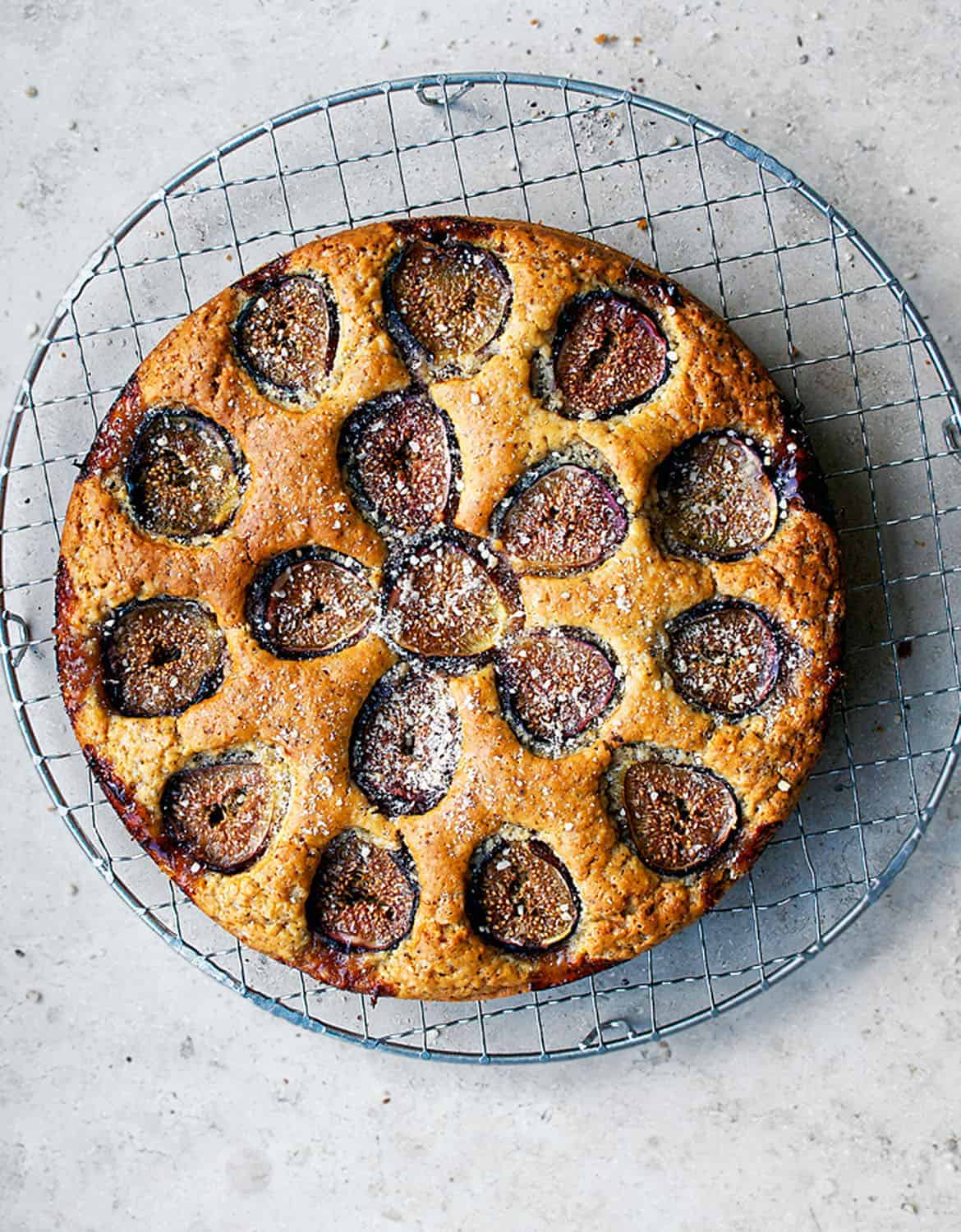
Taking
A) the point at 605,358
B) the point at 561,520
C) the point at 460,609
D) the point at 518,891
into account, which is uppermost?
the point at 605,358

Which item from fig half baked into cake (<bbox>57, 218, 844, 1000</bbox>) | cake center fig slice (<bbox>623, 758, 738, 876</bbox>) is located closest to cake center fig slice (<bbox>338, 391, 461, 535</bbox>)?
fig half baked into cake (<bbox>57, 218, 844, 1000</bbox>)

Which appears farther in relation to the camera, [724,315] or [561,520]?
[724,315]

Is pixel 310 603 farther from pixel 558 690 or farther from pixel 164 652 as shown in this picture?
pixel 558 690

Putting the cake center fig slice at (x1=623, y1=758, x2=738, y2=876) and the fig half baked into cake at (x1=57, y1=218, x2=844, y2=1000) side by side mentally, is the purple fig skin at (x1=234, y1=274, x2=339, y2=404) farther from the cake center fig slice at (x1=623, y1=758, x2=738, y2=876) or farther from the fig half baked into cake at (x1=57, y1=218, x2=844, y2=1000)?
the cake center fig slice at (x1=623, y1=758, x2=738, y2=876)

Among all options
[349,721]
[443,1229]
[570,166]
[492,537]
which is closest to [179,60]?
[570,166]

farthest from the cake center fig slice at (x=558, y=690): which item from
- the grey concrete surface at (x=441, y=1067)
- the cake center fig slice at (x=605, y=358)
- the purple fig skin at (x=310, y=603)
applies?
the grey concrete surface at (x=441, y=1067)

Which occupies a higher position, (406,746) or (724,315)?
(724,315)

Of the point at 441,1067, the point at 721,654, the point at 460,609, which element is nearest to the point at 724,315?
the point at 721,654

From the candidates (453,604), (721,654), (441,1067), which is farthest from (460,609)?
(441,1067)
